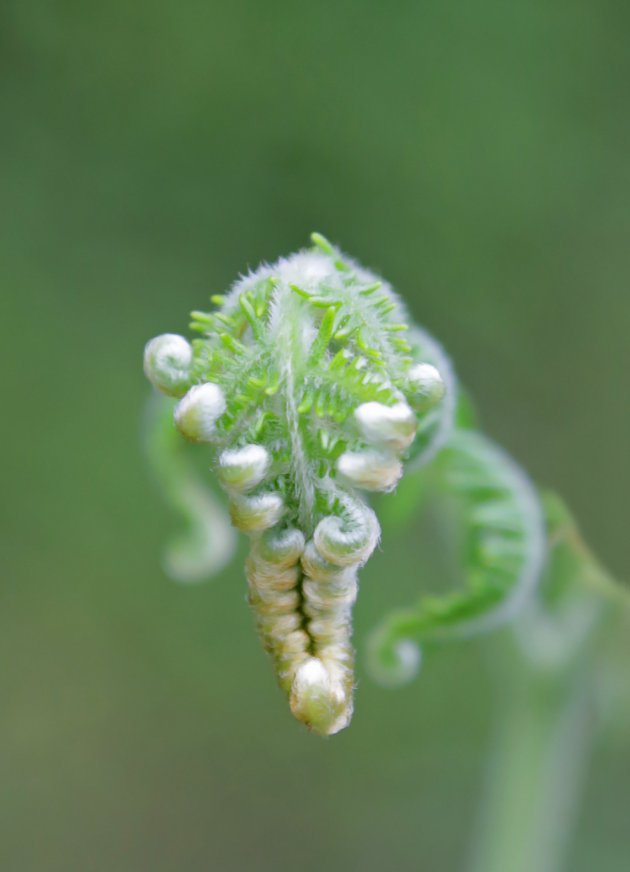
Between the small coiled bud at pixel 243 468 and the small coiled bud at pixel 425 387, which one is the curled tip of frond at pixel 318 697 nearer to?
the small coiled bud at pixel 243 468

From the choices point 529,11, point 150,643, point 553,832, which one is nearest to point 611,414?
point 529,11

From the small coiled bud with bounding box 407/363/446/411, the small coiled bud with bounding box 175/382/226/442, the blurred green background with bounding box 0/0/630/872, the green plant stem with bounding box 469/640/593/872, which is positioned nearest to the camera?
the small coiled bud with bounding box 175/382/226/442

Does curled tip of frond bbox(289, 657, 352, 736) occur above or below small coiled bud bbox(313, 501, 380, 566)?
below

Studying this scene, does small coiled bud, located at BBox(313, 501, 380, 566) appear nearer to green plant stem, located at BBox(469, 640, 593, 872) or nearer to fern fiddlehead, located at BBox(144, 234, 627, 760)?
fern fiddlehead, located at BBox(144, 234, 627, 760)

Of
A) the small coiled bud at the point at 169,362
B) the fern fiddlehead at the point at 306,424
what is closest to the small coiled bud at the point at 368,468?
the fern fiddlehead at the point at 306,424

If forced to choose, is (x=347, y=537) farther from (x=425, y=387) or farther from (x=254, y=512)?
(x=425, y=387)

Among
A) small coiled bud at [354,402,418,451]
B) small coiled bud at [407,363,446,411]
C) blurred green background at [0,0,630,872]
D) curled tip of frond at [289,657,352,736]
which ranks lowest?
curled tip of frond at [289,657,352,736]

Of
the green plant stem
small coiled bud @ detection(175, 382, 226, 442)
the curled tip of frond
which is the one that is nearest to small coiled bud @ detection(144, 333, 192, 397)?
small coiled bud @ detection(175, 382, 226, 442)
